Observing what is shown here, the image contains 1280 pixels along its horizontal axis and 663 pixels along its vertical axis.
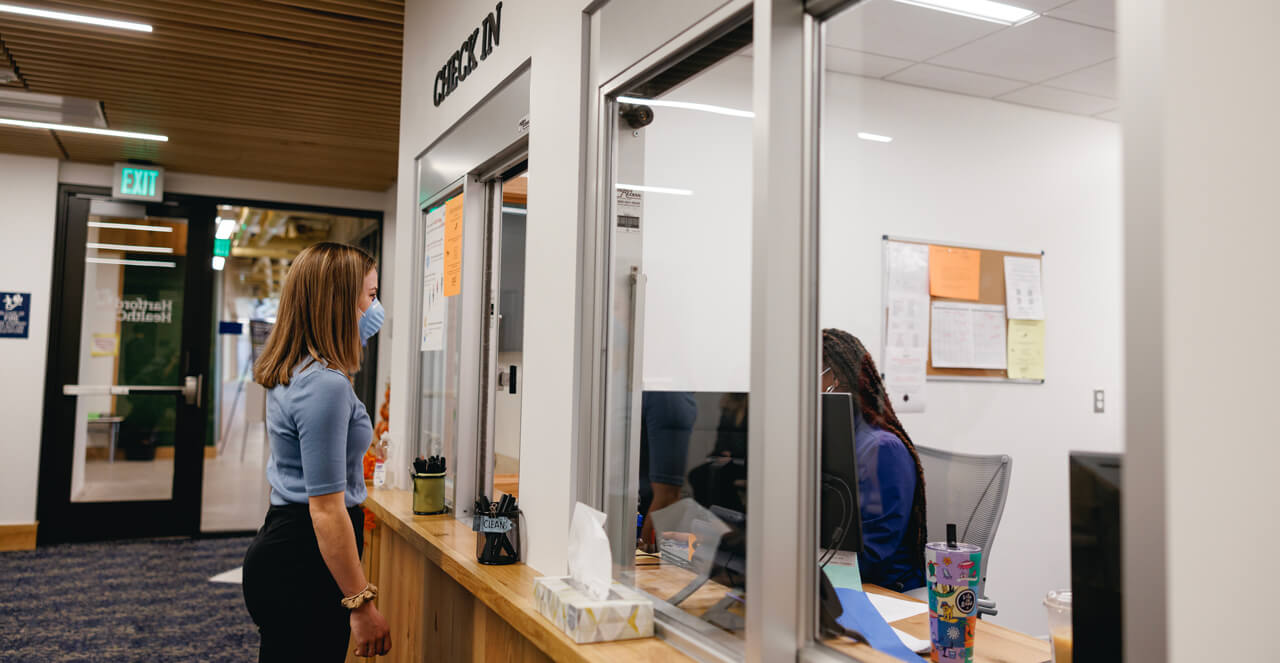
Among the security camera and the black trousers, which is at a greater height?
the security camera

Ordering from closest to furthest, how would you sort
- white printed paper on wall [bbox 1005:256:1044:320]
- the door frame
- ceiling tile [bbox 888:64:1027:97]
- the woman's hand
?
the woman's hand → ceiling tile [bbox 888:64:1027:97] → white printed paper on wall [bbox 1005:256:1044:320] → the door frame

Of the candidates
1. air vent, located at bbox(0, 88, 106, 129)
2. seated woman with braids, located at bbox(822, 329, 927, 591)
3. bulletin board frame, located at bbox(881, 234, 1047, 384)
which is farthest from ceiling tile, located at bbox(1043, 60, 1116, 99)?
air vent, located at bbox(0, 88, 106, 129)

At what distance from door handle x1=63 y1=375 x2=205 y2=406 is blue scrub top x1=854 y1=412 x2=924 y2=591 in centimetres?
540

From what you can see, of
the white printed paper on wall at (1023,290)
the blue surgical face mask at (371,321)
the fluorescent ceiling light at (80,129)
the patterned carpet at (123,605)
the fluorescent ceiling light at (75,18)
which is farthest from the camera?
the fluorescent ceiling light at (80,129)

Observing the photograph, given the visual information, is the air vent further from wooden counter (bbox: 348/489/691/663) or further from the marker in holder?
the marker in holder

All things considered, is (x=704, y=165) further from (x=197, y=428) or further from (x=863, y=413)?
(x=197, y=428)

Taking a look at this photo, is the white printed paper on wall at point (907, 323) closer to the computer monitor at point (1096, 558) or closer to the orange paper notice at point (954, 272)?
the orange paper notice at point (954, 272)

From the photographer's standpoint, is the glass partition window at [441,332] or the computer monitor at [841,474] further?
the glass partition window at [441,332]

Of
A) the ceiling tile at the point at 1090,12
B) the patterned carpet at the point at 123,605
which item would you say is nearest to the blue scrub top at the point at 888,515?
the ceiling tile at the point at 1090,12

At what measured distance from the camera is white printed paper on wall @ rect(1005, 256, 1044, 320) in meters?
3.94

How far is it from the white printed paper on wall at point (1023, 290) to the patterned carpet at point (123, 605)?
12.1 feet

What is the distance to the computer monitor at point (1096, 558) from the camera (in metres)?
1.07

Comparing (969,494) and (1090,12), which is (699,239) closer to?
(969,494)

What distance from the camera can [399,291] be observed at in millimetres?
3205
